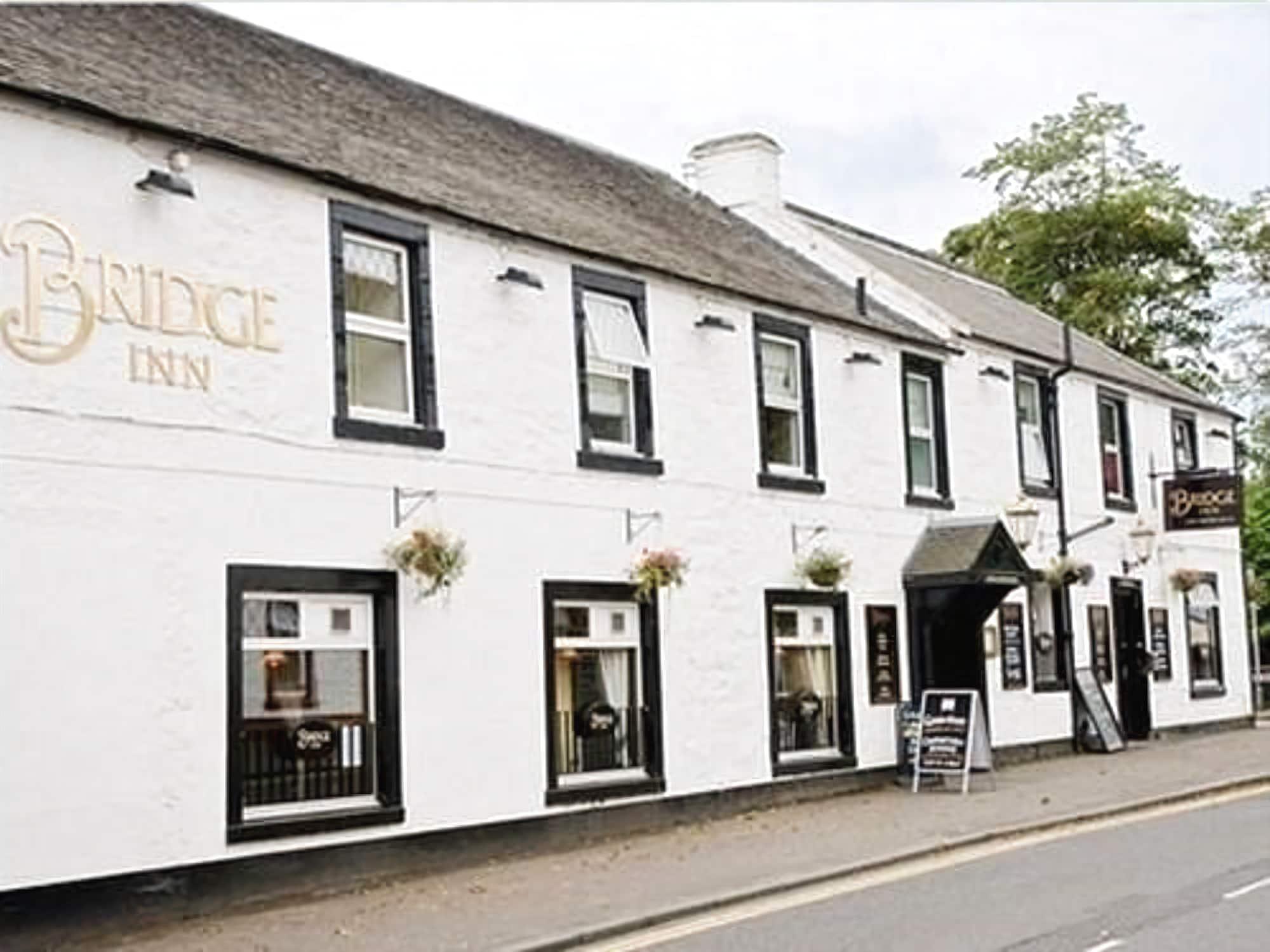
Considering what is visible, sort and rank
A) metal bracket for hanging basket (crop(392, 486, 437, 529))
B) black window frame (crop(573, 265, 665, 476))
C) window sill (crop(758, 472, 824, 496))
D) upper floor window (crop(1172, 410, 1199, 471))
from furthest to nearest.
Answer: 1. upper floor window (crop(1172, 410, 1199, 471))
2. window sill (crop(758, 472, 824, 496))
3. black window frame (crop(573, 265, 665, 476))
4. metal bracket for hanging basket (crop(392, 486, 437, 529))

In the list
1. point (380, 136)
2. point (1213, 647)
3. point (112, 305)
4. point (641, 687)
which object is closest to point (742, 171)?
point (380, 136)

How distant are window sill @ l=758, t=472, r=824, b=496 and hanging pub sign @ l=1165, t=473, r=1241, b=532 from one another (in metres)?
9.66

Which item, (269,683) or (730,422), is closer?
(269,683)

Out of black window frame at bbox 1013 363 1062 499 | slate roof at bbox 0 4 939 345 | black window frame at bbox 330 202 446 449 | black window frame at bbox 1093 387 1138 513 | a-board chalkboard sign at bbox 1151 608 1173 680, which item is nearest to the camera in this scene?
slate roof at bbox 0 4 939 345

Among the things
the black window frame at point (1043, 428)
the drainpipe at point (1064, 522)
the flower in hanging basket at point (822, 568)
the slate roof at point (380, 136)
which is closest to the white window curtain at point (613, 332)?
the slate roof at point (380, 136)

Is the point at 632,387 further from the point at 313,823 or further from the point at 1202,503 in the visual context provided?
the point at 1202,503

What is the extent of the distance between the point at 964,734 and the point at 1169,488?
996cm

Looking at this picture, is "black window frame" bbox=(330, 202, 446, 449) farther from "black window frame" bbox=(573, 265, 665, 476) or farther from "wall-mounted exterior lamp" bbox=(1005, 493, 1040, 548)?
"wall-mounted exterior lamp" bbox=(1005, 493, 1040, 548)

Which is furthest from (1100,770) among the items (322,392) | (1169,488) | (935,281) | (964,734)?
(322,392)

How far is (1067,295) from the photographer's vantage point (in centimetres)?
4647

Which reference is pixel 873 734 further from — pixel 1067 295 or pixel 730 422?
pixel 1067 295

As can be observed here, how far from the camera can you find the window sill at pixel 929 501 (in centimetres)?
2191

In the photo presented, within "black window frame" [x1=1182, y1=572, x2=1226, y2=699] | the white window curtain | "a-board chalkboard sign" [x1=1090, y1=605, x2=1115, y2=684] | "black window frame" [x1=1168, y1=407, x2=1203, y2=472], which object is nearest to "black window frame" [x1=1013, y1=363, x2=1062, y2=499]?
"a-board chalkboard sign" [x1=1090, y1=605, x2=1115, y2=684]

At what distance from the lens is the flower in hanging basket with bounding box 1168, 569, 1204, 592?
28.9m
